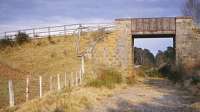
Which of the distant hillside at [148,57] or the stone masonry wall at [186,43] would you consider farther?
the distant hillside at [148,57]

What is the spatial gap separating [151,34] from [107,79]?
41.7 feet

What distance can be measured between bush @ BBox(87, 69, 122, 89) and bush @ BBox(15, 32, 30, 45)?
23215 mm

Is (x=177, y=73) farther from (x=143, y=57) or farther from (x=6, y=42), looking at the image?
(x=143, y=57)

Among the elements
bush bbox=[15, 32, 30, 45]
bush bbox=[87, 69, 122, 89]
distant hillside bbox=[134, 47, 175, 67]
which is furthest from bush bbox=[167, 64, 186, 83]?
distant hillside bbox=[134, 47, 175, 67]

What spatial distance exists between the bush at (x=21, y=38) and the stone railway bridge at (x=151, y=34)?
1537cm

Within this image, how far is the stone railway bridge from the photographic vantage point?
124 feet

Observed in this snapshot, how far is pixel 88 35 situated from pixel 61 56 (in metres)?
5.92

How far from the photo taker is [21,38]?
5144 centimetres

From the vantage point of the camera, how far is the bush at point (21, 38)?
51156 mm

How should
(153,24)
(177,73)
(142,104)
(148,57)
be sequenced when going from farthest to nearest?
(148,57) < (153,24) < (177,73) < (142,104)

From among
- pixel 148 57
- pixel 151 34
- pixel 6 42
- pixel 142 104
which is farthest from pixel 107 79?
pixel 148 57

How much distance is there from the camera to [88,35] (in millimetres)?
47406

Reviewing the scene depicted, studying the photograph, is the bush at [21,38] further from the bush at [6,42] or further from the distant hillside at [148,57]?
the distant hillside at [148,57]

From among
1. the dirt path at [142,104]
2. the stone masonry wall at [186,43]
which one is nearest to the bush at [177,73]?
the stone masonry wall at [186,43]
